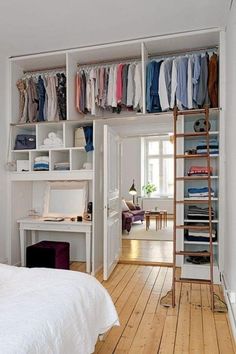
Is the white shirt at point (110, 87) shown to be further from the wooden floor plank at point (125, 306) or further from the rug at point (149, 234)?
the rug at point (149, 234)

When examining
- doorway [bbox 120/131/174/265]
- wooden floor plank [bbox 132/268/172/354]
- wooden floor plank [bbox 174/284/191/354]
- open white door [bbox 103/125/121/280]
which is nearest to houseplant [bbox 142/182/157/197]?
doorway [bbox 120/131/174/265]

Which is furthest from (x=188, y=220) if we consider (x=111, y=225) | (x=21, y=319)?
(x=21, y=319)

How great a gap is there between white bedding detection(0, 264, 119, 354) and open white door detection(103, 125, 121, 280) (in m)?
1.61

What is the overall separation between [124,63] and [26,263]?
9.91 feet

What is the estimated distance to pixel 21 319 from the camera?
4.33 feet

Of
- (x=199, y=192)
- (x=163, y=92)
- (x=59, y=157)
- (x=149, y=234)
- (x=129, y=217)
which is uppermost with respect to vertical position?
(x=163, y=92)

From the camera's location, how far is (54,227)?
3977mm

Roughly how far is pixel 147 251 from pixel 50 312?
3.73m

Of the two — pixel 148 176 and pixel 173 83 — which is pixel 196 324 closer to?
pixel 173 83

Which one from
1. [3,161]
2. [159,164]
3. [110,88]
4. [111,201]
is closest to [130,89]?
[110,88]

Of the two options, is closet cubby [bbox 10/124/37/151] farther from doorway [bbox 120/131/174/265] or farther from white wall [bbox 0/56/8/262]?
doorway [bbox 120/131/174/265]

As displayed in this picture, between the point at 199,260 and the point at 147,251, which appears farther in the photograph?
the point at 147,251

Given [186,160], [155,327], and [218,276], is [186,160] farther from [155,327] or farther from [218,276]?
[155,327]

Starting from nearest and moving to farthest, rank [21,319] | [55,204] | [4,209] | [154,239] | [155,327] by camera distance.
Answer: [21,319] < [155,327] < [4,209] < [55,204] < [154,239]
